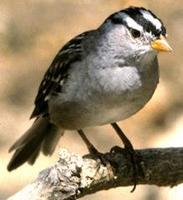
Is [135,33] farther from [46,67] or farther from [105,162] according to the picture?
[46,67]

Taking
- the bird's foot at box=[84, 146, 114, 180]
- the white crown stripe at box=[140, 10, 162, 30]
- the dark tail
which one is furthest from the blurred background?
the white crown stripe at box=[140, 10, 162, 30]

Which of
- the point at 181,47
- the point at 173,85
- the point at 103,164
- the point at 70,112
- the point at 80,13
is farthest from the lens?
the point at 80,13

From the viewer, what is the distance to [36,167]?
5.82m

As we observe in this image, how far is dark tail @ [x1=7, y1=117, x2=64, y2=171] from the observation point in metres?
4.89

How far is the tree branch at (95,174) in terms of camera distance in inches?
140

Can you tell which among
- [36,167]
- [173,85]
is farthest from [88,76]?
[173,85]

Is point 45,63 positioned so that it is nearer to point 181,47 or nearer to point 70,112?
point 181,47

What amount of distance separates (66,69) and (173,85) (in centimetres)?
220

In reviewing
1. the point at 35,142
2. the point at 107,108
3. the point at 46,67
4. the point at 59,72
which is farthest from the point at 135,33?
→ the point at 46,67

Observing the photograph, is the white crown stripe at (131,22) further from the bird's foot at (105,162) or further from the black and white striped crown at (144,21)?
the bird's foot at (105,162)

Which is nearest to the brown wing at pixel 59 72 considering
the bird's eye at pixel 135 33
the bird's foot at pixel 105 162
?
the bird's eye at pixel 135 33

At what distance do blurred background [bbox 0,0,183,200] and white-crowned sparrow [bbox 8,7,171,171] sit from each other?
1.41m

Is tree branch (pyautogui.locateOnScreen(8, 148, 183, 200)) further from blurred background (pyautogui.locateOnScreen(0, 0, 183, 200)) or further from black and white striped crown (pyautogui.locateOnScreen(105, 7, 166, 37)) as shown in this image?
blurred background (pyautogui.locateOnScreen(0, 0, 183, 200))

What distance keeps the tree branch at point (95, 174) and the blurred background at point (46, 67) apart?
60.6 inches
